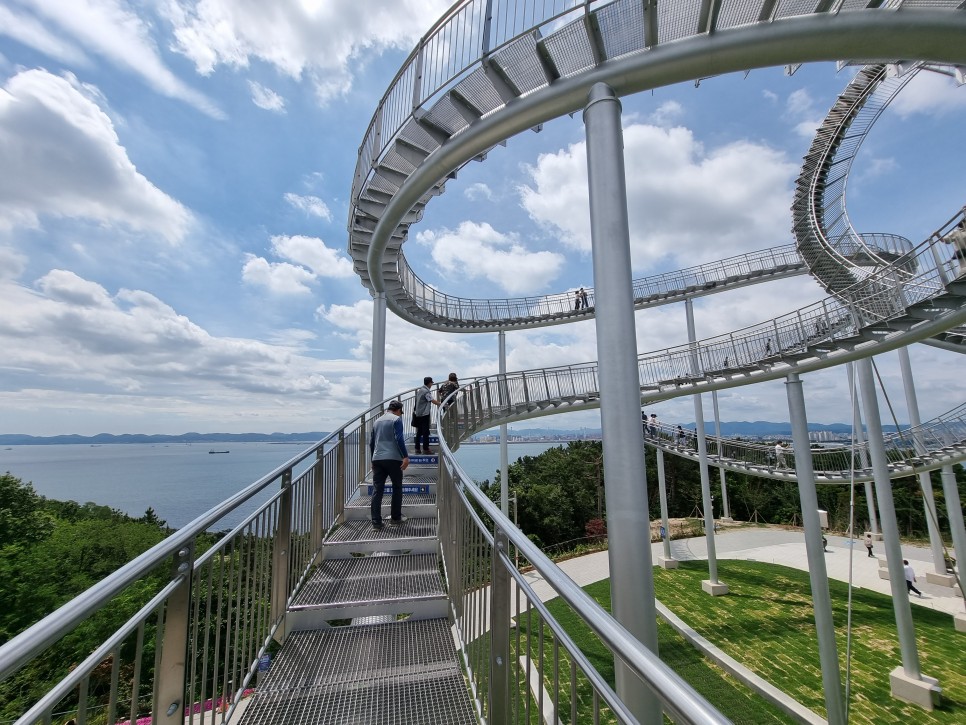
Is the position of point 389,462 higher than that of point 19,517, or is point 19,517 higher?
point 389,462

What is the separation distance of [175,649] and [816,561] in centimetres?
1271

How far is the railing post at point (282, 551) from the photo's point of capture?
142 inches

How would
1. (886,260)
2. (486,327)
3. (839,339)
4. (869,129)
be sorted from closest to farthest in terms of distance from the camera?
(839,339)
(869,129)
(886,260)
(486,327)

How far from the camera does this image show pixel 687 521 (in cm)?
3003

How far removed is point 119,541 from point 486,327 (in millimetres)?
24436

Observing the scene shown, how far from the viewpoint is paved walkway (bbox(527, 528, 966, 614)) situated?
1675cm

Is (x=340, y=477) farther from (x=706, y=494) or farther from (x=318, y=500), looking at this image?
(x=706, y=494)

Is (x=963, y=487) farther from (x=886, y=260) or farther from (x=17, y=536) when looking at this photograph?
(x=17, y=536)

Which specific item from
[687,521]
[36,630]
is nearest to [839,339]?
[36,630]

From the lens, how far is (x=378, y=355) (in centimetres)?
1210

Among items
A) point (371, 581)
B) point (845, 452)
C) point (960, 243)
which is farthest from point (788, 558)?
point (371, 581)

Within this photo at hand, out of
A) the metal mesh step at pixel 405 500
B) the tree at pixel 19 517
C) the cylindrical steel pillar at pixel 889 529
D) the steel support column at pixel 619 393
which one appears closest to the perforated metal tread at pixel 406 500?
the metal mesh step at pixel 405 500

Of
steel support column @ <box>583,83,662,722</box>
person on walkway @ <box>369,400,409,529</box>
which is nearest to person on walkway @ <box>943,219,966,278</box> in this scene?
steel support column @ <box>583,83,662,722</box>

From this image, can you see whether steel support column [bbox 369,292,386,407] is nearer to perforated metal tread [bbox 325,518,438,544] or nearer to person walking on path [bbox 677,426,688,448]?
perforated metal tread [bbox 325,518,438,544]
